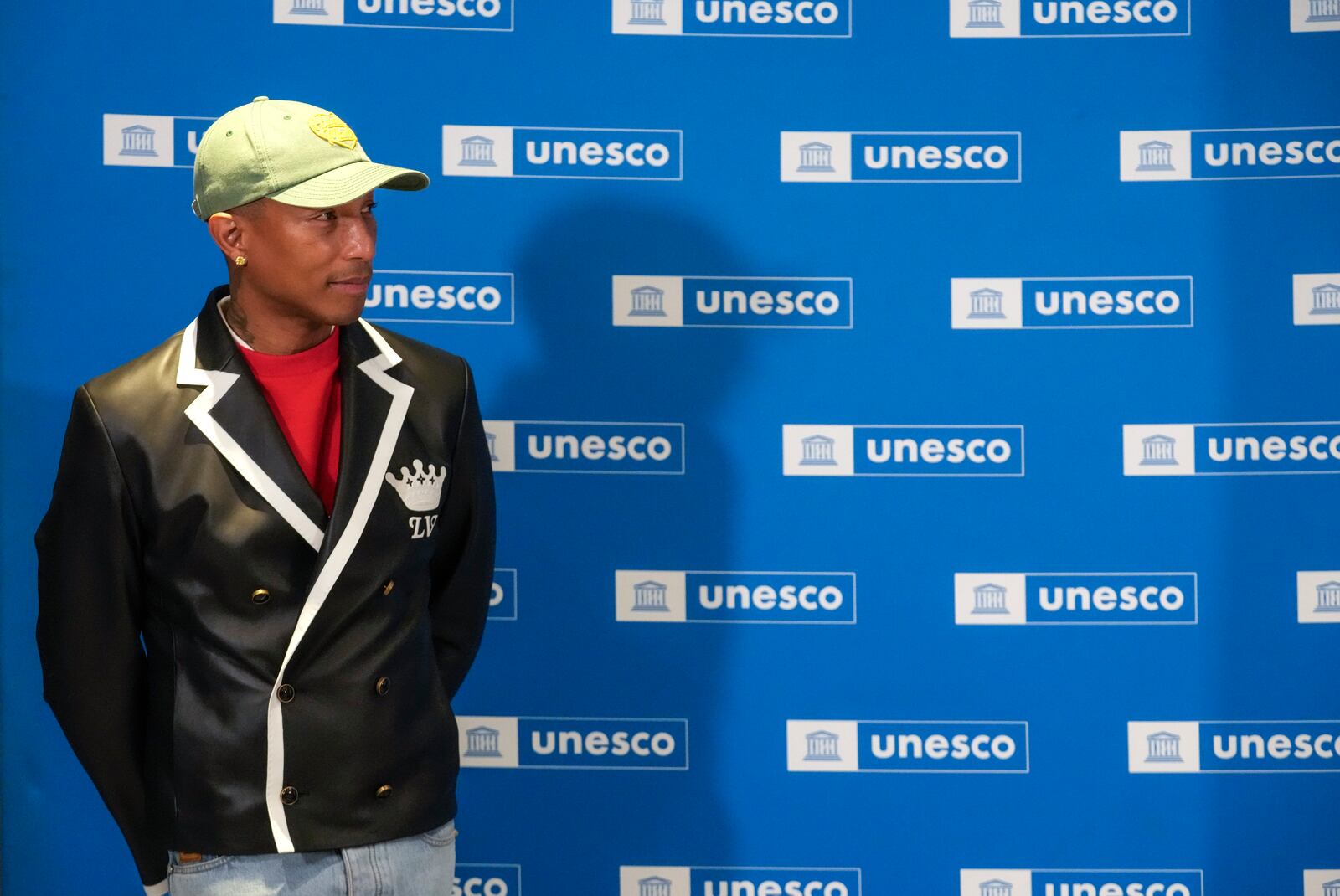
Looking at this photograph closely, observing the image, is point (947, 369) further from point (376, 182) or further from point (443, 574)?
point (376, 182)

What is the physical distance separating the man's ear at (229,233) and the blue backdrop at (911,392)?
99 cm

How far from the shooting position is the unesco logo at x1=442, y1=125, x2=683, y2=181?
106 inches

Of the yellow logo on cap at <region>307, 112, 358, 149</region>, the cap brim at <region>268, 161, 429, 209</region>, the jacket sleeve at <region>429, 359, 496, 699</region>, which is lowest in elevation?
the jacket sleeve at <region>429, 359, 496, 699</region>

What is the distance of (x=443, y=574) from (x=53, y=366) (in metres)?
1.19

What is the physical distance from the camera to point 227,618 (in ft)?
5.42

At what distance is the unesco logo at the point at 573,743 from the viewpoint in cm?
273

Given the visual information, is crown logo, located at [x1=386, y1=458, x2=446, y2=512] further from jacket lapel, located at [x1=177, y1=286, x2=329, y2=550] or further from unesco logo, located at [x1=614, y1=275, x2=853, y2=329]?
unesco logo, located at [x1=614, y1=275, x2=853, y2=329]

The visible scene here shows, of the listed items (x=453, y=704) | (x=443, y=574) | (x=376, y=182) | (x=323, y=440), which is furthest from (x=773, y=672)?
(x=376, y=182)

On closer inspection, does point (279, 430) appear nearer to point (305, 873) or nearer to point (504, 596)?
point (305, 873)

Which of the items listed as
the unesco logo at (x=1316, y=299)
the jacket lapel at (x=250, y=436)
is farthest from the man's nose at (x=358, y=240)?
the unesco logo at (x=1316, y=299)

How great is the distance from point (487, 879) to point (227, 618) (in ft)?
4.28

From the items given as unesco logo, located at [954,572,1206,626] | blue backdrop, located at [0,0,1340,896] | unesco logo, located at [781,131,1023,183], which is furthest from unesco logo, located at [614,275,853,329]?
unesco logo, located at [954,572,1206,626]

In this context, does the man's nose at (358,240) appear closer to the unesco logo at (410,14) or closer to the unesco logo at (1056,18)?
the unesco logo at (410,14)

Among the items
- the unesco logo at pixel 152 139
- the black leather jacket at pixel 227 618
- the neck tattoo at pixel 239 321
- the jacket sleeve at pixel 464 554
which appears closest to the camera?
the black leather jacket at pixel 227 618
